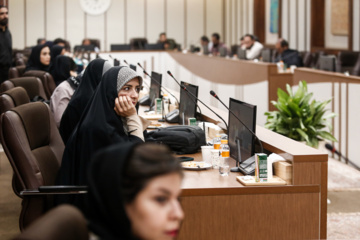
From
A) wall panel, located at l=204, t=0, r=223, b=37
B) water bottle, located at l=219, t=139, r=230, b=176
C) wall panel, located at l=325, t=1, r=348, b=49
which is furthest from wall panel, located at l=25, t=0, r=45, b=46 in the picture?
water bottle, located at l=219, t=139, r=230, b=176

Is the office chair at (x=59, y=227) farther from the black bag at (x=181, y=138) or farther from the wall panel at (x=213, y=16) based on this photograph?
the wall panel at (x=213, y=16)

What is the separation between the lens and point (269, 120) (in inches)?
→ 221

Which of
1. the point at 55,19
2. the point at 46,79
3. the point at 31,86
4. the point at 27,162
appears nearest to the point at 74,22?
the point at 55,19

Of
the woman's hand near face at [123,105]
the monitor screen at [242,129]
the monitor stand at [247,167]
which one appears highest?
the woman's hand near face at [123,105]

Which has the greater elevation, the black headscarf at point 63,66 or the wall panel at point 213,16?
the wall panel at point 213,16

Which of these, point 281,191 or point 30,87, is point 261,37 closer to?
point 30,87

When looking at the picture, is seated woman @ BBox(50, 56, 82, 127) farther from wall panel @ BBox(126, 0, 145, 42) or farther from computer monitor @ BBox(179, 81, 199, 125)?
wall panel @ BBox(126, 0, 145, 42)

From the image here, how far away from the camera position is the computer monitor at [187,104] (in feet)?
15.8

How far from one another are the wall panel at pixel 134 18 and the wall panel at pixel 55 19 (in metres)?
1.99

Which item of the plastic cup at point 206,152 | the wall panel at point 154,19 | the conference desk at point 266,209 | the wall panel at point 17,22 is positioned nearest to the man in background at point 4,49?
the plastic cup at point 206,152

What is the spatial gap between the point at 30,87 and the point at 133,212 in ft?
15.7

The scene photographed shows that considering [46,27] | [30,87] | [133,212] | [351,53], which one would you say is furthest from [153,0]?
[133,212]

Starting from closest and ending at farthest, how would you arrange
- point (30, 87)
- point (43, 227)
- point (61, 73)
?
1. point (43, 227)
2. point (30, 87)
3. point (61, 73)

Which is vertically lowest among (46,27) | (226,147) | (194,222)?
(194,222)
